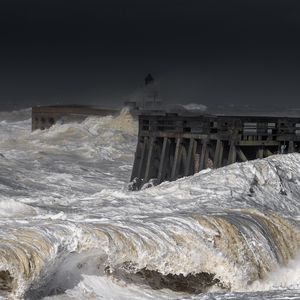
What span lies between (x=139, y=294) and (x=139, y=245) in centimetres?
77

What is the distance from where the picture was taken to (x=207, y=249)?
12484 mm

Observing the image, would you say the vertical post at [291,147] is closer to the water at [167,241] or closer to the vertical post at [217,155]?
the vertical post at [217,155]

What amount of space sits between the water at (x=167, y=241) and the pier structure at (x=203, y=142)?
5.60 ft

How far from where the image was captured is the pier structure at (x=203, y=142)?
20453mm

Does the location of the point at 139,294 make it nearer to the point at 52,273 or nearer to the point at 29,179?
the point at 52,273

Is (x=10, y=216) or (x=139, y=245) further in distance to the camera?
(x=10, y=216)

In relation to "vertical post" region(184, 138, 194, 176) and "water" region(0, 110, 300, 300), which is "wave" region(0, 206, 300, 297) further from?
"vertical post" region(184, 138, 194, 176)

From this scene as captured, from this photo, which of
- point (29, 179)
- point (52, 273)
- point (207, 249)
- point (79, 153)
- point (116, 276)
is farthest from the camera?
point (79, 153)

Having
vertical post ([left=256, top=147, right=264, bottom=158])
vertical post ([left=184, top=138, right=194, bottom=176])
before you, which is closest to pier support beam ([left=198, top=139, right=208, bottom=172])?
vertical post ([left=184, top=138, right=194, bottom=176])

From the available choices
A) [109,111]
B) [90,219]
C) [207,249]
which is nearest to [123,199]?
[90,219]

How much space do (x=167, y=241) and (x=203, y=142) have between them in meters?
8.82

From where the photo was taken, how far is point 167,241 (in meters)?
12.3

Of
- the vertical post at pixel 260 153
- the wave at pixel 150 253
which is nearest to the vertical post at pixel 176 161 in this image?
the vertical post at pixel 260 153

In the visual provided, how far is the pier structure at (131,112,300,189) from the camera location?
2045 centimetres
